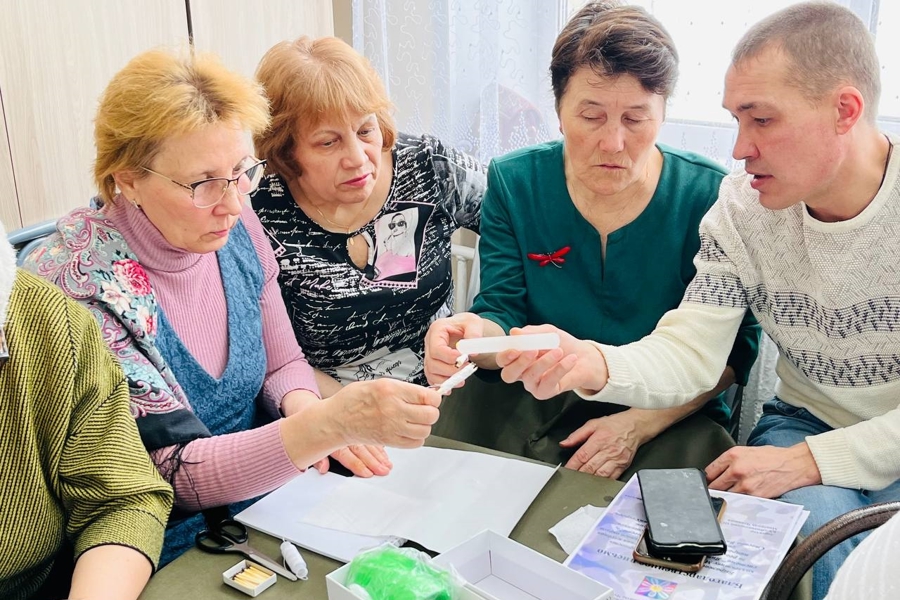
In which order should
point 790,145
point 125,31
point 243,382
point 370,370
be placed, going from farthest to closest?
point 125,31 < point 370,370 < point 243,382 < point 790,145

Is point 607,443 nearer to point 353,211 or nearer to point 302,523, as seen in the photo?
point 302,523

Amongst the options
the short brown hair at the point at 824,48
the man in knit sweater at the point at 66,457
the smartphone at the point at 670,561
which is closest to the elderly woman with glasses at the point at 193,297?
the man in knit sweater at the point at 66,457

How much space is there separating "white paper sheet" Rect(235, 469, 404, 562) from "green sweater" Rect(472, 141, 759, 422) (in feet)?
2.05

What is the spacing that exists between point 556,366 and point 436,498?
305 mm

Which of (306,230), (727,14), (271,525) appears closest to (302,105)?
(306,230)

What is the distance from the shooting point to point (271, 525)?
3.91 feet

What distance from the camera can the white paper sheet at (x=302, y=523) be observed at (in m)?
1.14

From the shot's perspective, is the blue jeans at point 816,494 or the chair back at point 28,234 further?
the chair back at point 28,234

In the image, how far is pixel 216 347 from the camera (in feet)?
5.12

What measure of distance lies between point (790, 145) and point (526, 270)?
631 mm

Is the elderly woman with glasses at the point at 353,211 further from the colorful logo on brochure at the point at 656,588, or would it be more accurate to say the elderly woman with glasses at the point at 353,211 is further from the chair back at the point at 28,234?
the colorful logo on brochure at the point at 656,588

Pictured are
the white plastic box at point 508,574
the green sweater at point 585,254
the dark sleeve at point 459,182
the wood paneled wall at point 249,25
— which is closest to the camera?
the white plastic box at point 508,574

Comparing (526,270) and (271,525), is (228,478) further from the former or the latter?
(526,270)

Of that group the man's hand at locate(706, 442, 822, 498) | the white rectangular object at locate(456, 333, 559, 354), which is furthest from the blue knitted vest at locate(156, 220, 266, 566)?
the man's hand at locate(706, 442, 822, 498)
